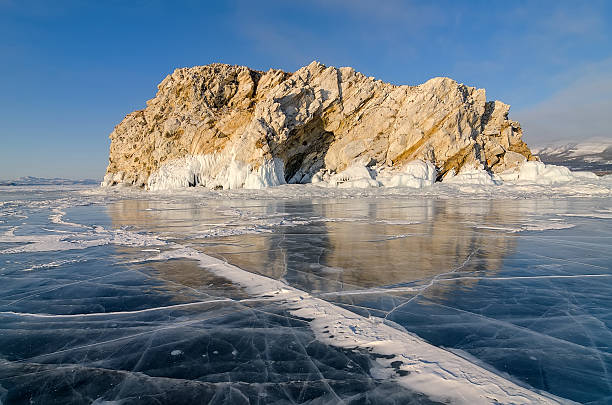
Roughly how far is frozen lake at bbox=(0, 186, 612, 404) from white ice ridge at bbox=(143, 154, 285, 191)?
79.7ft

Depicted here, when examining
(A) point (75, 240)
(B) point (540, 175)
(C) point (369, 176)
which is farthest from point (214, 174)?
(B) point (540, 175)

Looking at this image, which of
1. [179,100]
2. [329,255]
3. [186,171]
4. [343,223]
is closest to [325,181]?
[186,171]

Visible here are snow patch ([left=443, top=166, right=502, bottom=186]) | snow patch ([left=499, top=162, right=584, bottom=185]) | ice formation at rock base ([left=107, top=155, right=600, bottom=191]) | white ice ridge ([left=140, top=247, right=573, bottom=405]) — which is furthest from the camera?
ice formation at rock base ([left=107, top=155, right=600, bottom=191])

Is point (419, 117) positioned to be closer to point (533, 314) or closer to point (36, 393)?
point (533, 314)

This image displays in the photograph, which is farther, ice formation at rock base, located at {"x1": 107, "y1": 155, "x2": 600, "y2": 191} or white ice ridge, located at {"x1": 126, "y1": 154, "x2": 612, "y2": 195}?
ice formation at rock base, located at {"x1": 107, "y1": 155, "x2": 600, "y2": 191}

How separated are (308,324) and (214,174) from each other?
31.3 metres

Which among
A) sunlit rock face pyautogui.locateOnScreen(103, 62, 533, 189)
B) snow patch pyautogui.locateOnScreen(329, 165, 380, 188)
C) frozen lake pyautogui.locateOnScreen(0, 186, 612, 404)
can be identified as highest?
sunlit rock face pyautogui.locateOnScreen(103, 62, 533, 189)

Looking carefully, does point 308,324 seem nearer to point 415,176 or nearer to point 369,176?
point 415,176

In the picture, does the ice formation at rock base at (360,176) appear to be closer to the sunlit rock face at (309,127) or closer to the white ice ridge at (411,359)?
the sunlit rock face at (309,127)

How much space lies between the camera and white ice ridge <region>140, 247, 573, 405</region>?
213 centimetres

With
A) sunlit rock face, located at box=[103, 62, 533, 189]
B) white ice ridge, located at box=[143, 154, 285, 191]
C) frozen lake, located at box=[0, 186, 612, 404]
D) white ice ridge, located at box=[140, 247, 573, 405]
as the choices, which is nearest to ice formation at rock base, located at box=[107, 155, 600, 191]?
white ice ridge, located at box=[143, 154, 285, 191]

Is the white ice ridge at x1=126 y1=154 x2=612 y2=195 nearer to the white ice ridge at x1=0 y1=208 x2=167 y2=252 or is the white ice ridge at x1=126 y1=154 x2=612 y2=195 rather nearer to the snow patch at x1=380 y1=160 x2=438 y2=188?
the snow patch at x1=380 y1=160 x2=438 y2=188

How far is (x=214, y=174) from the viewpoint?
3294 cm

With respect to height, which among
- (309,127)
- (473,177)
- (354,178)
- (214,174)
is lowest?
(354,178)
